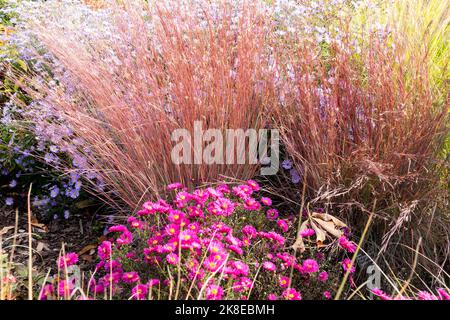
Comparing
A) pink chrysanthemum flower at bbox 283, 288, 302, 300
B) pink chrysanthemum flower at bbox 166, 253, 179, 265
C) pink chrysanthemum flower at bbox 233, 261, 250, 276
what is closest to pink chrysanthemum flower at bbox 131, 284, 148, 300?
pink chrysanthemum flower at bbox 166, 253, 179, 265

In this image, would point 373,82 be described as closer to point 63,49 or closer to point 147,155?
point 147,155

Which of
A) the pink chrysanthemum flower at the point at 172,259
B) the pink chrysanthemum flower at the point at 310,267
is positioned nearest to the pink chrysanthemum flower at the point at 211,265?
the pink chrysanthemum flower at the point at 172,259

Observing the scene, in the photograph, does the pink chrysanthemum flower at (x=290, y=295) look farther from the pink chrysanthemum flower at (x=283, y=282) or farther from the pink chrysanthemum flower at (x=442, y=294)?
the pink chrysanthemum flower at (x=442, y=294)

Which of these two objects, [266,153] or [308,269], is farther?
[266,153]

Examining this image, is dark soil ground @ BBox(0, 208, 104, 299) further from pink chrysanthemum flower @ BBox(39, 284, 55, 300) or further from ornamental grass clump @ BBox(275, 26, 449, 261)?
ornamental grass clump @ BBox(275, 26, 449, 261)

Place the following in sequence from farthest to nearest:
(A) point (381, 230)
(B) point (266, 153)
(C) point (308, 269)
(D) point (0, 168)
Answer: (D) point (0, 168)
(B) point (266, 153)
(A) point (381, 230)
(C) point (308, 269)

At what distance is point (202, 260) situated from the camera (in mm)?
2051

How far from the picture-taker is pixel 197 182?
9.40 ft

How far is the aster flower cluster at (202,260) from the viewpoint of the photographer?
6.55 feet

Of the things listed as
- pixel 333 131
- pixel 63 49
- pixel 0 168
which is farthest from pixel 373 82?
pixel 0 168

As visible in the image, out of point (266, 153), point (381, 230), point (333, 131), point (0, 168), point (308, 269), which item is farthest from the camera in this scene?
point (0, 168)

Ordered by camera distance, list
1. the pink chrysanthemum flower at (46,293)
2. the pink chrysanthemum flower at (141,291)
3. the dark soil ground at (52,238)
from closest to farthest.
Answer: the pink chrysanthemum flower at (46,293), the pink chrysanthemum flower at (141,291), the dark soil ground at (52,238)

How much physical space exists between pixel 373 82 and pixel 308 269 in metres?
1.04

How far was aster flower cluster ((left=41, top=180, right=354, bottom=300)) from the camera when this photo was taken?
200cm
